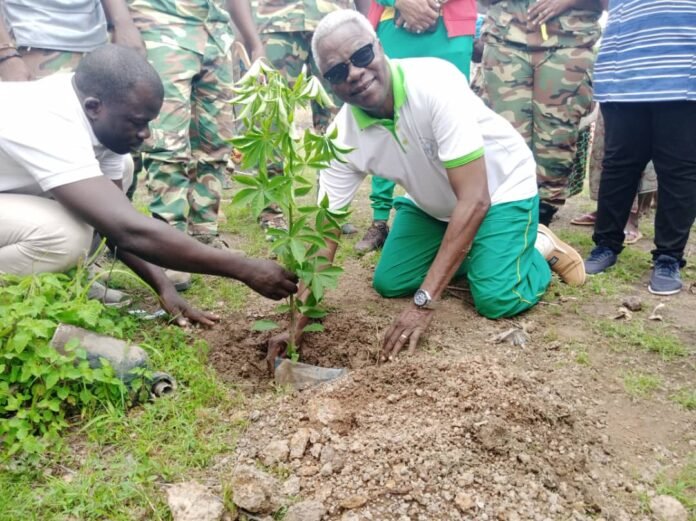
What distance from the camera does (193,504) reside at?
5.13 feet

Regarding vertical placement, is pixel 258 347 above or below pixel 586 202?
above

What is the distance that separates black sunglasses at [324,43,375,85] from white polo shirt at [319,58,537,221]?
0.19 meters

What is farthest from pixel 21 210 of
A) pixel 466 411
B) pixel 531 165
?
pixel 531 165


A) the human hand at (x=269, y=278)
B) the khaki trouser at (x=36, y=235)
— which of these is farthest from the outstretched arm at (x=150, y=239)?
the khaki trouser at (x=36, y=235)

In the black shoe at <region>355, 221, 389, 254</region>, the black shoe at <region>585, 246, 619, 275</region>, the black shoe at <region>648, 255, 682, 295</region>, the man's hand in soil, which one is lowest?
the black shoe at <region>355, 221, 389, 254</region>

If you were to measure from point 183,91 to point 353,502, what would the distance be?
8.32 ft

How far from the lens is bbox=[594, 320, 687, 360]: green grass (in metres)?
2.61

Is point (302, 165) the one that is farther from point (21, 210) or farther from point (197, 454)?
point (21, 210)

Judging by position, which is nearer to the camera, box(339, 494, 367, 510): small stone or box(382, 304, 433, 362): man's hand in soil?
box(339, 494, 367, 510): small stone

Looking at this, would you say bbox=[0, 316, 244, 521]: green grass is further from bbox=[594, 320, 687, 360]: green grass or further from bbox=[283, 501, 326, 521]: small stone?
bbox=[594, 320, 687, 360]: green grass

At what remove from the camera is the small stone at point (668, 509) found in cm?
164

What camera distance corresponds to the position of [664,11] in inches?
119

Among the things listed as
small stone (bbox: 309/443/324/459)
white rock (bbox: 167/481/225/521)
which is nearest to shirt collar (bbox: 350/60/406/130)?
small stone (bbox: 309/443/324/459)

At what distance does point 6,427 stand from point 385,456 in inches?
44.5
